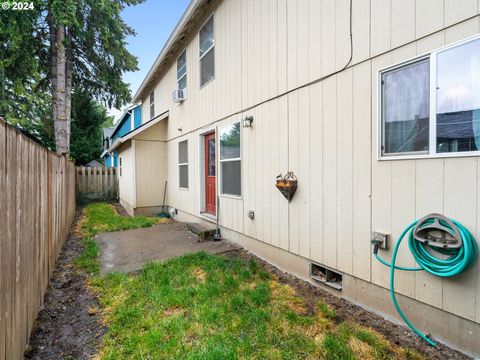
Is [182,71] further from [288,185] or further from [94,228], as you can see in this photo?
[288,185]

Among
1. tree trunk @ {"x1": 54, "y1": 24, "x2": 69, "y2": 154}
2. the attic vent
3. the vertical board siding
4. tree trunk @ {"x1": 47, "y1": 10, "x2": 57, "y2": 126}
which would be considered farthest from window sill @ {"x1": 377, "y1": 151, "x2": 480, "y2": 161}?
tree trunk @ {"x1": 47, "y1": 10, "x2": 57, "y2": 126}

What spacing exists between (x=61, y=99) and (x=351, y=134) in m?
10.7

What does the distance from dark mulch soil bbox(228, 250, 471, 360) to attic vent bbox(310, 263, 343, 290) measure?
12cm

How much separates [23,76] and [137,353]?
12.5 m

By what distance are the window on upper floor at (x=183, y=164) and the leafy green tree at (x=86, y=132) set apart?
42.0ft

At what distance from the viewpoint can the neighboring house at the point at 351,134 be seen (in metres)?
2.23

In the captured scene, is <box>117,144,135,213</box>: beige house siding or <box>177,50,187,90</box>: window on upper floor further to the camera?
<box>117,144,135,213</box>: beige house siding

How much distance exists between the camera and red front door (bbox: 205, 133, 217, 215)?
667 centimetres

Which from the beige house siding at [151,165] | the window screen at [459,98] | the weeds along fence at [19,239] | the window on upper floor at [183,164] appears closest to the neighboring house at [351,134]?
the window screen at [459,98]

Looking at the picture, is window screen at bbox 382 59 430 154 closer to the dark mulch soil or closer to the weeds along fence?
the dark mulch soil

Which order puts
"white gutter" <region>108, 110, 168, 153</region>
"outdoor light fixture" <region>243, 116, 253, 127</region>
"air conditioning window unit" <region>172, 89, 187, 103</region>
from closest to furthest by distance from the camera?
"outdoor light fixture" <region>243, 116, 253, 127</region> < "air conditioning window unit" <region>172, 89, 187, 103</region> < "white gutter" <region>108, 110, 168, 153</region>

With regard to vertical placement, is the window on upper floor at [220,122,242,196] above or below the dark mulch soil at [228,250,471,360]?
above

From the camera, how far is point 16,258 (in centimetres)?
212

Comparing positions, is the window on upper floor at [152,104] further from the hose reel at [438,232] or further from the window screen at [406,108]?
the hose reel at [438,232]
